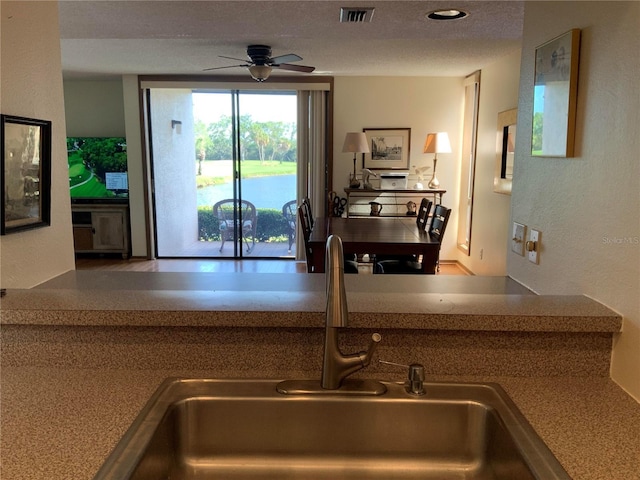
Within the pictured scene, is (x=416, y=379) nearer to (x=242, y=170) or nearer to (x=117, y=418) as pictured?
(x=117, y=418)

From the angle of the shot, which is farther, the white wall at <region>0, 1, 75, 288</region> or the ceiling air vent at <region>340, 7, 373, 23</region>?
the ceiling air vent at <region>340, 7, 373, 23</region>

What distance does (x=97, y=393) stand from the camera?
1.07 metres

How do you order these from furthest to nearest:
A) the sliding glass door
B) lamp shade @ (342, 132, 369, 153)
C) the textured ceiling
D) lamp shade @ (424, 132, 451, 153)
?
the sliding glass door → lamp shade @ (424, 132, 451, 153) → lamp shade @ (342, 132, 369, 153) → the textured ceiling

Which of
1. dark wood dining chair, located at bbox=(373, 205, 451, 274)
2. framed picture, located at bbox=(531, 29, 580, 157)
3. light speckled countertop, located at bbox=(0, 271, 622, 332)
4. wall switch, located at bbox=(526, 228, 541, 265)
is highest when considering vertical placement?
framed picture, located at bbox=(531, 29, 580, 157)

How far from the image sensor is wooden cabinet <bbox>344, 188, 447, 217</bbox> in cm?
598

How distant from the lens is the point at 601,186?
1123 millimetres

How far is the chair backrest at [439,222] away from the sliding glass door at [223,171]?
8.80 feet

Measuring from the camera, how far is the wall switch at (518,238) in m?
1.58

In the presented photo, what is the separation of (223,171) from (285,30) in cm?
401

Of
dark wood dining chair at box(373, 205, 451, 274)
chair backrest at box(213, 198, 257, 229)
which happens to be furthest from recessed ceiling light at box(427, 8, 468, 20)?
chair backrest at box(213, 198, 257, 229)

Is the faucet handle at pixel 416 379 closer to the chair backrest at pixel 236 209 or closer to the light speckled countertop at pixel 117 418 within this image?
the light speckled countertop at pixel 117 418

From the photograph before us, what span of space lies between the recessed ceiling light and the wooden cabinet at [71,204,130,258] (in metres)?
4.99

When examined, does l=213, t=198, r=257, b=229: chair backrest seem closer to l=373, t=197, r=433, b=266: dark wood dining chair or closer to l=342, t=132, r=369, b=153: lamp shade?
l=342, t=132, r=369, b=153: lamp shade

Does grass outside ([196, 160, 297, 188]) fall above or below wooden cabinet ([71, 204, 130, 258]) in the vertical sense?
above
